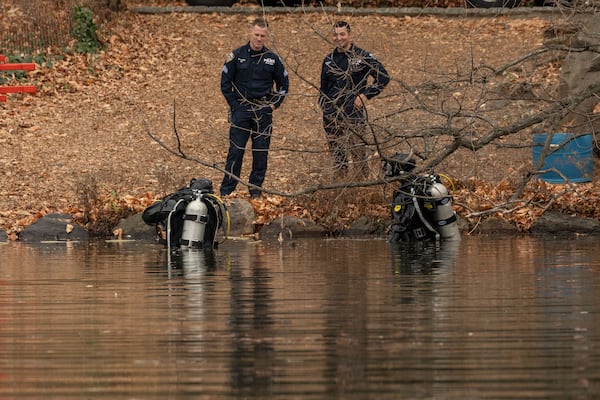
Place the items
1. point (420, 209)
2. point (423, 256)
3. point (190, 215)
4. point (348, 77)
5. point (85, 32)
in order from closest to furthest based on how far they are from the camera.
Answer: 1. point (423, 256)
2. point (190, 215)
3. point (348, 77)
4. point (420, 209)
5. point (85, 32)

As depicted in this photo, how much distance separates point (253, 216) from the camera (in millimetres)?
21141

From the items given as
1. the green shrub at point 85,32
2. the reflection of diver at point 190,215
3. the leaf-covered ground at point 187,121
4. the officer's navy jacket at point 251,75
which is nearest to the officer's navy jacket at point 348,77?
the leaf-covered ground at point 187,121

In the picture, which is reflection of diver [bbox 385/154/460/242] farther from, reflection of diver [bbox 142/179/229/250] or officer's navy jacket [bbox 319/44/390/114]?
reflection of diver [bbox 142/179/229/250]

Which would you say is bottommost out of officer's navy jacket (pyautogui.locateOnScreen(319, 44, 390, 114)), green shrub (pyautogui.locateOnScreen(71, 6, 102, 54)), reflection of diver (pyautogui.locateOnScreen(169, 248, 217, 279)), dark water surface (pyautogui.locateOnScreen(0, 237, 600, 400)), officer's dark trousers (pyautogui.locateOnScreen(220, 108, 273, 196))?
dark water surface (pyautogui.locateOnScreen(0, 237, 600, 400))

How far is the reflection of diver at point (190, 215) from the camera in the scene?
18.3m

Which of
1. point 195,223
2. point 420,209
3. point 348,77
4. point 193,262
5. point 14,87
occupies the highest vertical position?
point 14,87

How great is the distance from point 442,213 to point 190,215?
2983mm

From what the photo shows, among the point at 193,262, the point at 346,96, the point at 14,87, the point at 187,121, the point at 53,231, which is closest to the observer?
the point at 193,262

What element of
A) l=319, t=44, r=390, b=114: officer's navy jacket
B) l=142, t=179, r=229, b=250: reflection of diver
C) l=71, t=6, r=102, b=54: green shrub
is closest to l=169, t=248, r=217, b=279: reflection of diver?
l=142, t=179, r=229, b=250: reflection of diver

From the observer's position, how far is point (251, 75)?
21578 mm

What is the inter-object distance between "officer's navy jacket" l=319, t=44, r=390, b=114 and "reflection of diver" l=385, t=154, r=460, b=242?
3.57 feet

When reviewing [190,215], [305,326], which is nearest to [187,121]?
[190,215]

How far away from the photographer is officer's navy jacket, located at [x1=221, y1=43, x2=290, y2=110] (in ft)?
70.6

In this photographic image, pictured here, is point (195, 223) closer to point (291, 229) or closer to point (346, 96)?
point (346, 96)
